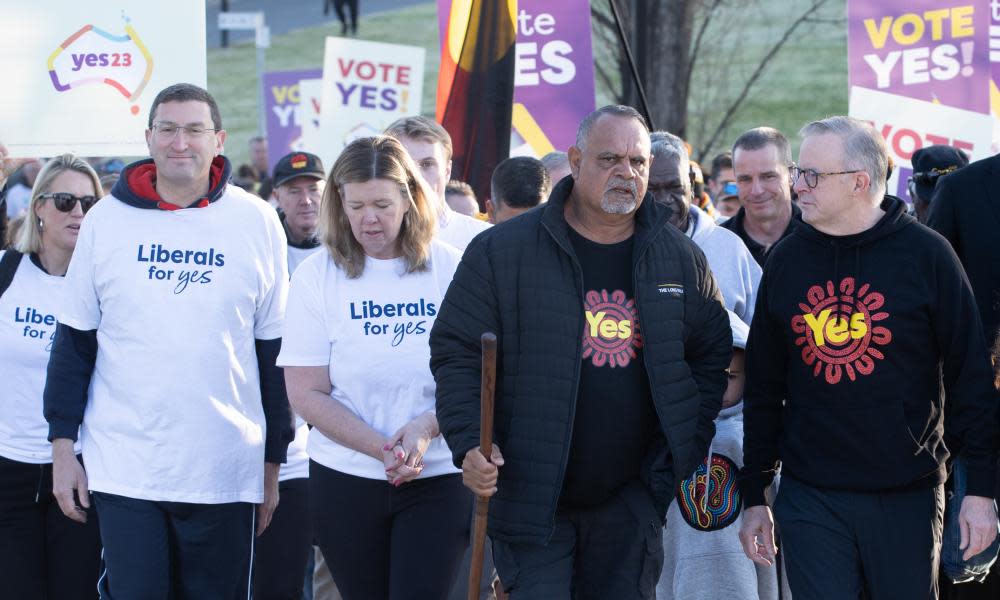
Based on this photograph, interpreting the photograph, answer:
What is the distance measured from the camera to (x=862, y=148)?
494cm

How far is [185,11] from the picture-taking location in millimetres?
7617

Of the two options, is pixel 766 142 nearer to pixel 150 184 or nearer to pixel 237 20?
pixel 150 184

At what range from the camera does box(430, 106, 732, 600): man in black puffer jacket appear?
15.2 ft

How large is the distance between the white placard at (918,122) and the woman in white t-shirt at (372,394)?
538cm

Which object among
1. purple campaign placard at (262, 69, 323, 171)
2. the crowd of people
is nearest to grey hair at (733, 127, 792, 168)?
the crowd of people

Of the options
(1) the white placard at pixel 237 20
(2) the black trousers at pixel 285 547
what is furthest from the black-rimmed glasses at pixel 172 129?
(1) the white placard at pixel 237 20

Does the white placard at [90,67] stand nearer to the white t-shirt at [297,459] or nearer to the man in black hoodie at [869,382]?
the white t-shirt at [297,459]

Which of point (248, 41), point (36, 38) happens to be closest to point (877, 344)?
point (36, 38)

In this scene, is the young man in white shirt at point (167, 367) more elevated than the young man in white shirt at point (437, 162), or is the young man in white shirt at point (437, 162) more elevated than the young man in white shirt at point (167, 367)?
the young man in white shirt at point (437, 162)

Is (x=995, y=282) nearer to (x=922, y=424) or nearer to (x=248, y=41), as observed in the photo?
(x=922, y=424)

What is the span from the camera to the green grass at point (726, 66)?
73.6 feet

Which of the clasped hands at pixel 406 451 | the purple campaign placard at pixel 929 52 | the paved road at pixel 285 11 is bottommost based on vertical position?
the clasped hands at pixel 406 451

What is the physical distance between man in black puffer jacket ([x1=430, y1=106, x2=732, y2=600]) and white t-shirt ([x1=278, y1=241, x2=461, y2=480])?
1.55 ft

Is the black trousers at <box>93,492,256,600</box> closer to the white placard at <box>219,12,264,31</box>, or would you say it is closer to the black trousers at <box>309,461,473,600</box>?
the black trousers at <box>309,461,473,600</box>
